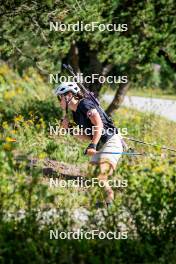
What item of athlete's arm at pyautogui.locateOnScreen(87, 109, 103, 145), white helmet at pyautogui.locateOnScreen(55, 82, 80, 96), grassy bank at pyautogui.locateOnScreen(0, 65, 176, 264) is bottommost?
grassy bank at pyautogui.locateOnScreen(0, 65, 176, 264)

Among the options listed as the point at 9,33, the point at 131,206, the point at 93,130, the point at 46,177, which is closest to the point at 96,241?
the point at 131,206

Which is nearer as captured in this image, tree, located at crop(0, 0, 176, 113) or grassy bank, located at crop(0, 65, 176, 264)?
grassy bank, located at crop(0, 65, 176, 264)

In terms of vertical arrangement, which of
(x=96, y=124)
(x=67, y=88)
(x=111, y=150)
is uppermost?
(x=67, y=88)

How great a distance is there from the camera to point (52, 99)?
15094mm

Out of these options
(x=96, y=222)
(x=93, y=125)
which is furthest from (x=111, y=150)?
(x=96, y=222)

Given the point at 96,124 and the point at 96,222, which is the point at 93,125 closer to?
the point at 96,124

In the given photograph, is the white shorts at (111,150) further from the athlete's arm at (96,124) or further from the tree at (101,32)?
the tree at (101,32)

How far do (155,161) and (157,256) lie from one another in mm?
759

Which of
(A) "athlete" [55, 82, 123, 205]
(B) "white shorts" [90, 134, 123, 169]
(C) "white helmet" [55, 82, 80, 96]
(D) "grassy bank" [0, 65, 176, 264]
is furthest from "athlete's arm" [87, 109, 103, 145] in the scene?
(D) "grassy bank" [0, 65, 176, 264]

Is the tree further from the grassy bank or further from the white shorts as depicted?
A: the grassy bank

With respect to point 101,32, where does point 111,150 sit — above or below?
below

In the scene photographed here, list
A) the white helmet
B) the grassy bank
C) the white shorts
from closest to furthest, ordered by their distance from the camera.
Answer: the grassy bank, the white shorts, the white helmet

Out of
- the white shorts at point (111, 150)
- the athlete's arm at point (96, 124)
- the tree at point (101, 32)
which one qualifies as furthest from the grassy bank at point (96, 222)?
the tree at point (101, 32)

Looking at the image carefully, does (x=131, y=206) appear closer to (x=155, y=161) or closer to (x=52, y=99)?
(x=155, y=161)
